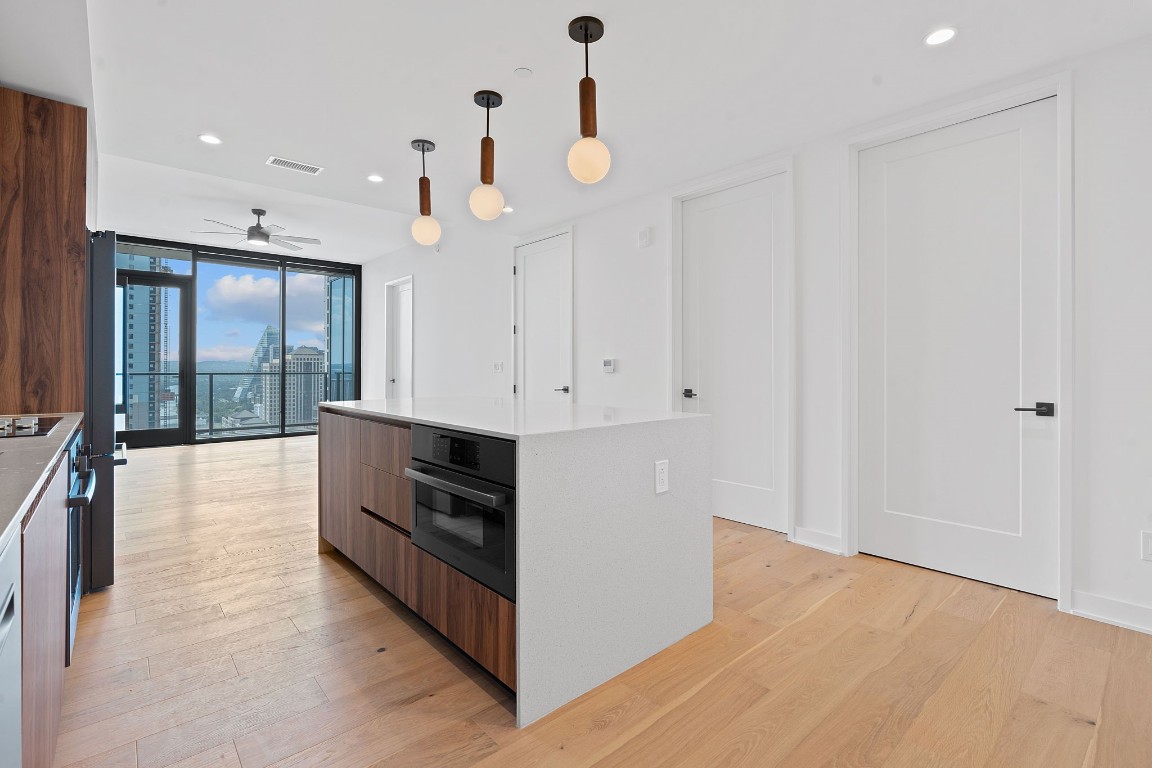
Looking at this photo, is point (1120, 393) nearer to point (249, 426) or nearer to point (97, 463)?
point (97, 463)

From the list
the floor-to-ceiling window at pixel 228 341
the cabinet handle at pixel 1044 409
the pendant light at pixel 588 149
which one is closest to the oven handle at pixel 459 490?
the pendant light at pixel 588 149

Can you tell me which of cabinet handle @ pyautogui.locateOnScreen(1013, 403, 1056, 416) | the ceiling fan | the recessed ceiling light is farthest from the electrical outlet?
the ceiling fan

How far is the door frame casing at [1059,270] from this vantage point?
2342mm

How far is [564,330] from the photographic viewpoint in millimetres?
4902

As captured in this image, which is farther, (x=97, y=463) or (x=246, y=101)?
(x=246, y=101)

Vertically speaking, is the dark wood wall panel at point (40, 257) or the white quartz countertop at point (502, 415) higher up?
the dark wood wall panel at point (40, 257)

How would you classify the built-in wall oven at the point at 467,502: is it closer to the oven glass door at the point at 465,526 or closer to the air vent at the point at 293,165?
the oven glass door at the point at 465,526

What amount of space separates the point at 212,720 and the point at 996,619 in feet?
9.33

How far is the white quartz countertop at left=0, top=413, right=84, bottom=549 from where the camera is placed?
813mm

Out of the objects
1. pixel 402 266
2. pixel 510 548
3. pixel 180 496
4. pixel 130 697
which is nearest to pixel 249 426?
pixel 402 266

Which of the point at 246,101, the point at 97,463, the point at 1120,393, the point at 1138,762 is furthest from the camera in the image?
the point at 246,101

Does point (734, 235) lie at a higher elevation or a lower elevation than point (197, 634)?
higher

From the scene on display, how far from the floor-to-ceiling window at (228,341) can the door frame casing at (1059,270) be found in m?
5.65

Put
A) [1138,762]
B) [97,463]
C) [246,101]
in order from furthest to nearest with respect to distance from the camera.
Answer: [246,101]
[97,463]
[1138,762]
